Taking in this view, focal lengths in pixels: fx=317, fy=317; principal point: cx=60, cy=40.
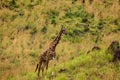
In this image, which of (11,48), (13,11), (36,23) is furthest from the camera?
(13,11)

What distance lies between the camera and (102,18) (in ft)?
61.0

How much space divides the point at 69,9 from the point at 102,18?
6.98 ft

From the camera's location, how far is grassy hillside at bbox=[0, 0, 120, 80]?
1121 centimetres

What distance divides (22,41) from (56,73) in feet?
17.0

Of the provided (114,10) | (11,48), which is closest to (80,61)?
(11,48)

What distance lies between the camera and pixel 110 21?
18.2 metres

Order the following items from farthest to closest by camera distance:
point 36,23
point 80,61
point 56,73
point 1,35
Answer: point 36,23 → point 1,35 → point 80,61 → point 56,73

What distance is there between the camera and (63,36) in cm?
1661

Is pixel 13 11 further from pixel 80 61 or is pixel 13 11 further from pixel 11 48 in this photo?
pixel 80 61

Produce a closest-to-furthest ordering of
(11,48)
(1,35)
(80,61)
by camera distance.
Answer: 1. (80,61)
2. (11,48)
3. (1,35)

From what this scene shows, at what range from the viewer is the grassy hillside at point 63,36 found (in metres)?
11.2

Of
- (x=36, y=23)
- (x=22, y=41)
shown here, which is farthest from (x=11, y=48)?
(x=36, y=23)

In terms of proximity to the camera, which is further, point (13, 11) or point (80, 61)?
point (13, 11)

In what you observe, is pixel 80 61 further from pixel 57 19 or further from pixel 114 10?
pixel 114 10
